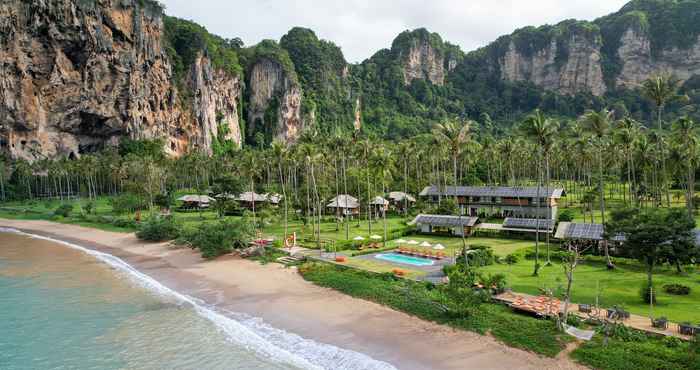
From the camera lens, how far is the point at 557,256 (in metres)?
35.3

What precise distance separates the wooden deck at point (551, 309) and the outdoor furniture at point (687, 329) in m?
0.18

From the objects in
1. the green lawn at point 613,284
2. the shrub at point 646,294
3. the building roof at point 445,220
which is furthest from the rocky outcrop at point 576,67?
the shrub at point 646,294

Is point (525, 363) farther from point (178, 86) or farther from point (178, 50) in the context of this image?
point (178, 50)

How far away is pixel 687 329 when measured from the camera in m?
18.0

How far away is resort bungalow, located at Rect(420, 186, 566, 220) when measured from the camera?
54500 millimetres

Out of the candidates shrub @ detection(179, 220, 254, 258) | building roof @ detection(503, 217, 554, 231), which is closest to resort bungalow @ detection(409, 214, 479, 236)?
building roof @ detection(503, 217, 554, 231)

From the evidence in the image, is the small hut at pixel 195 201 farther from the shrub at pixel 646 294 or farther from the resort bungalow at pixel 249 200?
the shrub at pixel 646 294

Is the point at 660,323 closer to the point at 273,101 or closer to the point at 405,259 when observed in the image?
the point at 405,259

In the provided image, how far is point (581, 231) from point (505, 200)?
2156 cm

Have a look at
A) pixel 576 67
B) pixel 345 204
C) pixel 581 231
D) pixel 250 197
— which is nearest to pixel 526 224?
pixel 581 231

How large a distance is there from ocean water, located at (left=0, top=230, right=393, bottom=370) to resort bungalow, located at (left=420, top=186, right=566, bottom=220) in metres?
38.1

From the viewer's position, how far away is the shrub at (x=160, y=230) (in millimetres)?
50500

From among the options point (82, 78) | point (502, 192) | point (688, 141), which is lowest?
point (502, 192)

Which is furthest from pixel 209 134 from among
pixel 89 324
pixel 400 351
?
pixel 400 351
